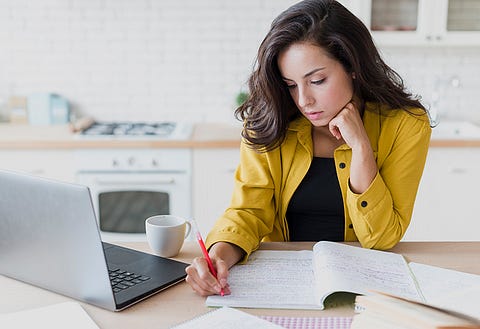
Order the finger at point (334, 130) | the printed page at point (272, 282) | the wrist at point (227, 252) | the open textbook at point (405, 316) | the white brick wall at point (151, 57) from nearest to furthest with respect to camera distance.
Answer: the open textbook at point (405, 316) < the printed page at point (272, 282) < the wrist at point (227, 252) < the finger at point (334, 130) < the white brick wall at point (151, 57)

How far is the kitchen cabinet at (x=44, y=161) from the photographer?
3.33m

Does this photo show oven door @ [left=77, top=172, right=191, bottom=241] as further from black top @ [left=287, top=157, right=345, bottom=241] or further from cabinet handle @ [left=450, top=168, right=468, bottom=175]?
black top @ [left=287, top=157, right=345, bottom=241]

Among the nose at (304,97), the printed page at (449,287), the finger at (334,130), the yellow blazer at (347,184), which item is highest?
the nose at (304,97)

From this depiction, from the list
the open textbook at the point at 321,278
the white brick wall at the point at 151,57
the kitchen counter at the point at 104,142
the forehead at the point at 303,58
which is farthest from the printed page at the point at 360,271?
the white brick wall at the point at 151,57

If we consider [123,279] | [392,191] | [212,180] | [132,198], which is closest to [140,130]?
[132,198]

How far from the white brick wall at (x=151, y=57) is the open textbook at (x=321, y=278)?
7.37 ft

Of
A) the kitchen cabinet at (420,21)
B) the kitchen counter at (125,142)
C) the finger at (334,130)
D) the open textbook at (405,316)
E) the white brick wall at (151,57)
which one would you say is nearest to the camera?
the open textbook at (405,316)

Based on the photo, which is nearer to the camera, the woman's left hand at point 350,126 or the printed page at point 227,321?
the printed page at point 227,321

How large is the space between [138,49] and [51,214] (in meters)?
2.55

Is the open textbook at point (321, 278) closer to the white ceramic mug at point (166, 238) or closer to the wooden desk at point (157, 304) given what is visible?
the wooden desk at point (157, 304)

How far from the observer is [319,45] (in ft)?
5.90

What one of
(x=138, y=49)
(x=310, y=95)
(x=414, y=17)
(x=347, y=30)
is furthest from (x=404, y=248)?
(x=138, y=49)

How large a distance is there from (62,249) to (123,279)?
0.17m

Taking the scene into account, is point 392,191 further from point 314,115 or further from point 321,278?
point 321,278
